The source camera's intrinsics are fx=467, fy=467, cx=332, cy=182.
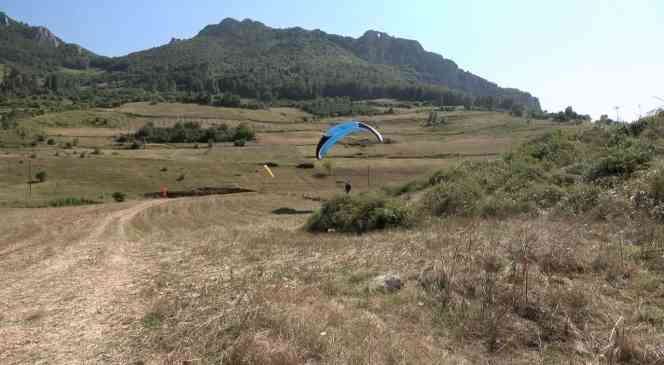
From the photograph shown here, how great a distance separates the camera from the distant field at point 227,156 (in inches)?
1663

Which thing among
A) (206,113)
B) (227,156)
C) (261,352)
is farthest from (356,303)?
(206,113)

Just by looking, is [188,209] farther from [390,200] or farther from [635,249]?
[635,249]

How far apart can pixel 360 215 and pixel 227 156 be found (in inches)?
1920

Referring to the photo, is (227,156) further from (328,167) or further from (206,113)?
(206,113)

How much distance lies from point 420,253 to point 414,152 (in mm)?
59094

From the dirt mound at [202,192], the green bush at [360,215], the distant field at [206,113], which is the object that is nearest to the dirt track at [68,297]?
the green bush at [360,215]

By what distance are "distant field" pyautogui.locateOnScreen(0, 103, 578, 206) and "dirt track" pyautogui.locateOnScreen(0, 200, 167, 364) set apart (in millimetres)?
21730

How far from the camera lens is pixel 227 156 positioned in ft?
204

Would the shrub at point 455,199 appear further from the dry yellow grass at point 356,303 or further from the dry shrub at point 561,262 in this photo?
the dry shrub at point 561,262

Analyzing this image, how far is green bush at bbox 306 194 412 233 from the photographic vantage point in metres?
15.0

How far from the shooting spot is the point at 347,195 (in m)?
17.7

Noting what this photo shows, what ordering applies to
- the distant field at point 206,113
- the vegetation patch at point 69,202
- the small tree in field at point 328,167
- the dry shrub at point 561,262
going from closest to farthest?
the dry shrub at point 561,262, the vegetation patch at point 69,202, the small tree in field at point 328,167, the distant field at point 206,113

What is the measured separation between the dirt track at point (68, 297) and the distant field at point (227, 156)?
21.7m

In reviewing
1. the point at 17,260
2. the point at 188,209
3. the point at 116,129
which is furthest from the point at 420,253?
the point at 116,129
